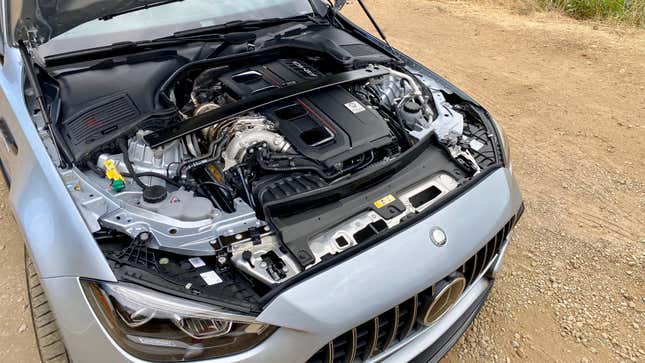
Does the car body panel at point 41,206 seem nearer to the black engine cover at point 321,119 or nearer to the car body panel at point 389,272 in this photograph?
the car body panel at point 389,272

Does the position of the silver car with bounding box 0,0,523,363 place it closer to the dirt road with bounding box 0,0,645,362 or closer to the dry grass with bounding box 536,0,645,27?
the dirt road with bounding box 0,0,645,362

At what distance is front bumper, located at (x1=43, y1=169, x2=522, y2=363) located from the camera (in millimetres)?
1586

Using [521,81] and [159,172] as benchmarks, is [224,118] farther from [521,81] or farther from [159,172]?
[521,81]

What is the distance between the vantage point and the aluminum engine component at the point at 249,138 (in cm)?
219

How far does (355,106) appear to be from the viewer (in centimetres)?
247

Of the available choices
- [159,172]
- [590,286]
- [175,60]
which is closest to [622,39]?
→ [590,286]

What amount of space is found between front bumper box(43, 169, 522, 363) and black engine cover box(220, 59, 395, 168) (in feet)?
1.62

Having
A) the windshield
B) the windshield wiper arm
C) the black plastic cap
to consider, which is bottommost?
the black plastic cap

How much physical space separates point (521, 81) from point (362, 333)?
14.7ft

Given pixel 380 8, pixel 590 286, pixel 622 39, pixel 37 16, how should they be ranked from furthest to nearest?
pixel 380 8, pixel 622 39, pixel 590 286, pixel 37 16

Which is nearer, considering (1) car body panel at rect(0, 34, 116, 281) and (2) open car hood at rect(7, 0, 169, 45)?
(1) car body panel at rect(0, 34, 116, 281)

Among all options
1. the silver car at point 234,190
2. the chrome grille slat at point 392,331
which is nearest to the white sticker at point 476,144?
the silver car at point 234,190

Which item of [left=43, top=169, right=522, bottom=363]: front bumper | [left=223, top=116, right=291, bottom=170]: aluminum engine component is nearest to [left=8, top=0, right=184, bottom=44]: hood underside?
[left=223, top=116, right=291, bottom=170]: aluminum engine component

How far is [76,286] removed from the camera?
1.64 metres
